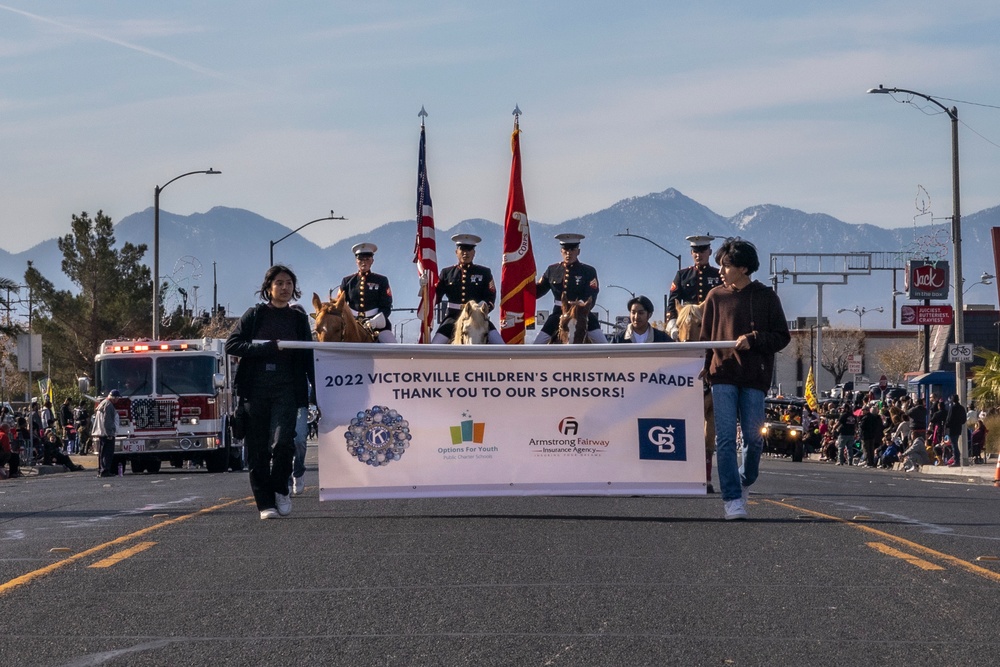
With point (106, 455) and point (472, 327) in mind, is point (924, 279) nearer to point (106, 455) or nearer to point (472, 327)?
point (106, 455)

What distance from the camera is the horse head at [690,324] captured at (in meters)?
15.6

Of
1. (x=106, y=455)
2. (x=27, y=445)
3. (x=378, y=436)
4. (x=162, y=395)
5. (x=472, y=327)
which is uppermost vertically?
(x=472, y=327)

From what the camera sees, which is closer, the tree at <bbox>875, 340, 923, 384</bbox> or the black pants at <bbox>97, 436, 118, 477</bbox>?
the black pants at <bbox>97, 436, 118, 477</bbox>

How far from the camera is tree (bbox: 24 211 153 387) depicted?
5778cm

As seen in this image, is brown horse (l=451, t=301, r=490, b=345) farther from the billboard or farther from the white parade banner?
the billboard

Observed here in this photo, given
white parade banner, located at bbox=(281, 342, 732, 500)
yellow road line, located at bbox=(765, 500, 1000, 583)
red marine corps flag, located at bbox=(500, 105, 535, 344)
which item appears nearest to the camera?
yellow road line, located at bbox=(765, 500, 1000, 583)

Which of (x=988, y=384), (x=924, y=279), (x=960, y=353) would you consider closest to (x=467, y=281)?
(x=960, y=353)

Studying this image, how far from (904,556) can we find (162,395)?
914 inches

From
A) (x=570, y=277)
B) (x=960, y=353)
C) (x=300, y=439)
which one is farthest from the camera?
(x=960, y=353)

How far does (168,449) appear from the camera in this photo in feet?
99.8

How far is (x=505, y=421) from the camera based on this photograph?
494 inches

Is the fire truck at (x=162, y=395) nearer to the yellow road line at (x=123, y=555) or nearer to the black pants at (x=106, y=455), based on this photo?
the black pants at (x=106, y=455)

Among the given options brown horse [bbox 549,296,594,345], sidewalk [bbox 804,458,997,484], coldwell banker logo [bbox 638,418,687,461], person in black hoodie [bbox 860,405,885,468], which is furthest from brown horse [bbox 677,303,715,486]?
person in black hoodie [bbox 860,405,885,468]

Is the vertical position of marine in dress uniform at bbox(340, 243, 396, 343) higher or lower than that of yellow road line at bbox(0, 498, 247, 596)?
higher
